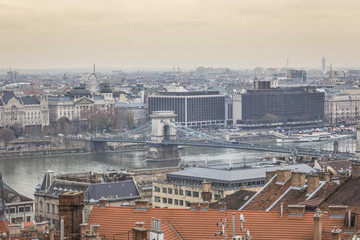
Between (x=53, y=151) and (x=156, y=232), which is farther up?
(x=156, y=232)

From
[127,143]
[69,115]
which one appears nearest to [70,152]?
[127,143]

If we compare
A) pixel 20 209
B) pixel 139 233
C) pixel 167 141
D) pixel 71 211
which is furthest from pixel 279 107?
pixel 139 233

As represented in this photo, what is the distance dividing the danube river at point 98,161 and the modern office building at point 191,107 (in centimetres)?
2655

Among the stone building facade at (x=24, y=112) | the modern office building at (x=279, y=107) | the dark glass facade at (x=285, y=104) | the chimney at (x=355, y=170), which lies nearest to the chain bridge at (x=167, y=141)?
the stone building facade at (x=24, y=112)

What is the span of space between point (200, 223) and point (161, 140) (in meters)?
54.6

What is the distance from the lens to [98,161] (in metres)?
57.3

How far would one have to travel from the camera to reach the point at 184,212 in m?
11.2

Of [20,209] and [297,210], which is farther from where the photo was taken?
[20,209]

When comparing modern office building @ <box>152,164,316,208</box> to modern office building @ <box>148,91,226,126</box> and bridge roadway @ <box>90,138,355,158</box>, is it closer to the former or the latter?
bridge roadway @ <box>90,138,355,158</box>

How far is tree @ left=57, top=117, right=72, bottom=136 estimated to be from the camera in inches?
3068

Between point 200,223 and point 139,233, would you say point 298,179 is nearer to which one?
point 200,223

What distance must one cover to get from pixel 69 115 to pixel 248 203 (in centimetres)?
7121

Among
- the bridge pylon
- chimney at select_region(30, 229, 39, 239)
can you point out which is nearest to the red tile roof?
chimney at select_region(30, 229, 39, 239)

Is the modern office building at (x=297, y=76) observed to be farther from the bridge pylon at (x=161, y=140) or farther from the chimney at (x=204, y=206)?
the chimney at (x=204, y=206)
